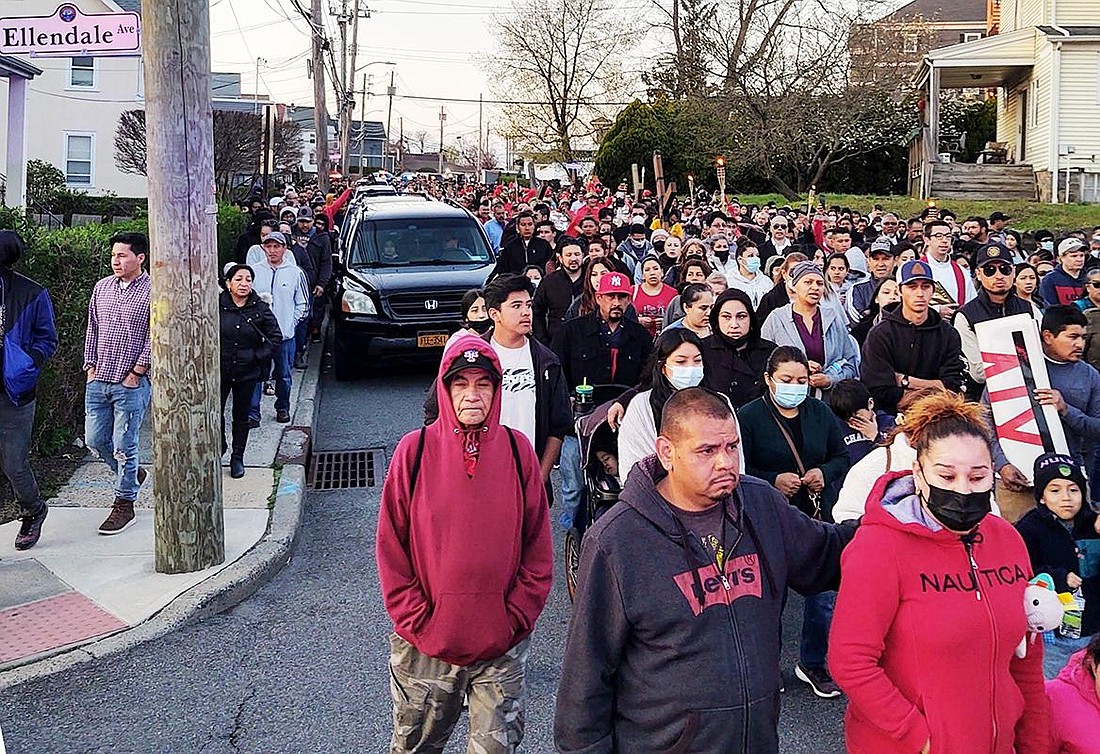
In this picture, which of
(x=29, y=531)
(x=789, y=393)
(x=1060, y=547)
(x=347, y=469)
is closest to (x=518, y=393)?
(x=789, y=393)

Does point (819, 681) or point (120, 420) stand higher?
point (120, 420)

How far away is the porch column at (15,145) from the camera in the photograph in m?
16.3

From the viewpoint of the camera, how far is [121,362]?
7344 millimetres

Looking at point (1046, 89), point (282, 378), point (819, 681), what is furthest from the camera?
point (1046, 89)

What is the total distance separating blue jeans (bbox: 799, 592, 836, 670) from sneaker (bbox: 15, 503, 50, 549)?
15.1 feet

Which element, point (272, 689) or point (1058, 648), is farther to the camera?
point (272, 689)

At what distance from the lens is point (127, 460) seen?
7.45 metres

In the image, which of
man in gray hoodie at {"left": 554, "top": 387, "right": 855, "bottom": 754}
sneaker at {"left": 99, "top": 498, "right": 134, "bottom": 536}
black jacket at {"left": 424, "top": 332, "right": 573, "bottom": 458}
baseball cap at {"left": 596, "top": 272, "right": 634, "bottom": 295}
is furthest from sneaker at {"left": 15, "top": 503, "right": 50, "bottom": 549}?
man in gray hoodie at {"left": 554, "top": 387, "right": 855, "bottom": 754}

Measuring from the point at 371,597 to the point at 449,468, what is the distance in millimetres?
3077

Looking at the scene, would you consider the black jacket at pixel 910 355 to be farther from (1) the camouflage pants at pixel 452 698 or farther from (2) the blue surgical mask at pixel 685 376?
(1) the camouflage pants at pixel 452 698

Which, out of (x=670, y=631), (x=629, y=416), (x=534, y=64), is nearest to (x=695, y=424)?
(x=670, y=631)

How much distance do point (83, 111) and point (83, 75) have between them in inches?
45.4

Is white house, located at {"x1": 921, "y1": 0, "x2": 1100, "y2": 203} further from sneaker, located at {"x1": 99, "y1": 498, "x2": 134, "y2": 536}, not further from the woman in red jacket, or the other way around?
the woman in red jacket

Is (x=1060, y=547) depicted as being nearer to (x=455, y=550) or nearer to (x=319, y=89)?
(x=455, y=550)
